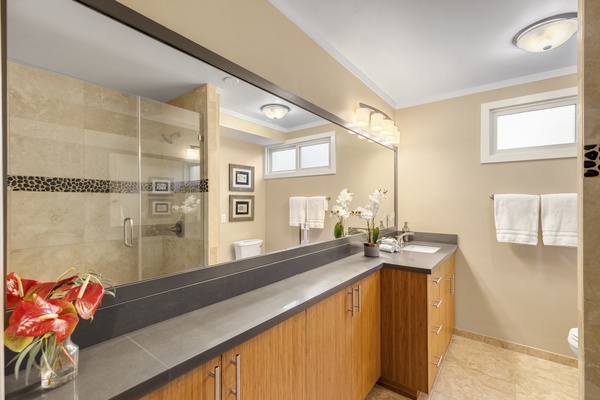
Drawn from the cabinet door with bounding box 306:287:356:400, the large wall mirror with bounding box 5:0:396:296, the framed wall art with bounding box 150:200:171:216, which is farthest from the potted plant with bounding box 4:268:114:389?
the cabinet door with bounding box 306:287:356:400

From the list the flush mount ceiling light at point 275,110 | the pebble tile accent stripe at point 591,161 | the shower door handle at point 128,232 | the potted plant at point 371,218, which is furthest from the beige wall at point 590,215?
the shower door handle at point 128,232

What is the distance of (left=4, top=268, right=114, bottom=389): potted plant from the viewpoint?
60 cm

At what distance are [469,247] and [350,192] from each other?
4.88ft

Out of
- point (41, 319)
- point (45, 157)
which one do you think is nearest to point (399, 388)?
point (41, 319)

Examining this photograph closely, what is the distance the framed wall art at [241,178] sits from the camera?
4.42 feet

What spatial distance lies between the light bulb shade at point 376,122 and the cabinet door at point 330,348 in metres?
1.73

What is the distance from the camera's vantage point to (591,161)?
0.77m

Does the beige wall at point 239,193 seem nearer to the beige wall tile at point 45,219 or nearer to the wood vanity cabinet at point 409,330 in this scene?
the beige wall tile at point 45,219

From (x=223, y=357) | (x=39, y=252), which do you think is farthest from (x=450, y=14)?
(x=39, y=252)

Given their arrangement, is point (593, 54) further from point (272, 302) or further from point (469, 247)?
point (469, 247)

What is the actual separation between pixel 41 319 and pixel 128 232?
1.26ft

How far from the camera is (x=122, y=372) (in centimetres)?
71

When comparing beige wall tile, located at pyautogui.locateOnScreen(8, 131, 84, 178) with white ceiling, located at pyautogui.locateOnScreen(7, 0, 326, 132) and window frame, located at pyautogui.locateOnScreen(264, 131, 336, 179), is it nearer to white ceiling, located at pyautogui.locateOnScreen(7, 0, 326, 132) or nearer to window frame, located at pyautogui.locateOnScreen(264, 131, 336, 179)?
white ceiling, located at pyautogui.locateOnScreen(7, 0, 326, 132)

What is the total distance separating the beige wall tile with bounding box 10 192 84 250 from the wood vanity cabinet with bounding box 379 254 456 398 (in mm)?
1804
